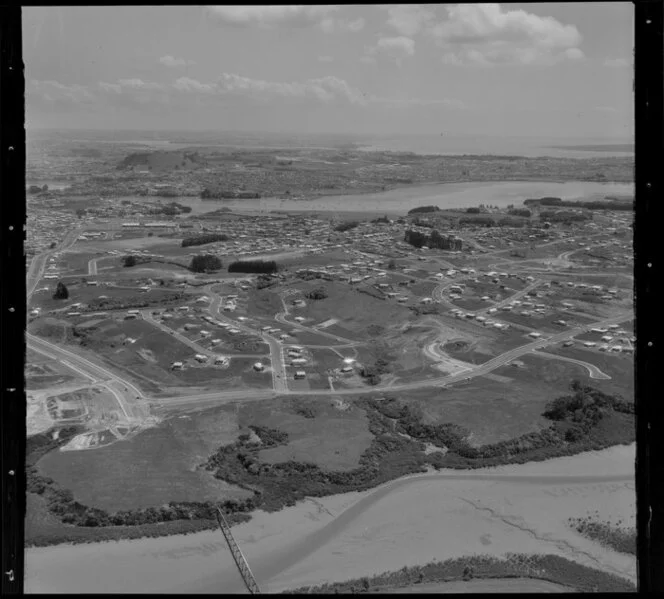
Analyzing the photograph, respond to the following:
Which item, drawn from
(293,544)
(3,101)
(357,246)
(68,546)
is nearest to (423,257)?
(357,246)

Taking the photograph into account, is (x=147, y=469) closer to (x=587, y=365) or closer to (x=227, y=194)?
(x=227, y=194)

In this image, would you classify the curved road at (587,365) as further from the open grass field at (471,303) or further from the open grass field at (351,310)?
the open grass field at (351,310)

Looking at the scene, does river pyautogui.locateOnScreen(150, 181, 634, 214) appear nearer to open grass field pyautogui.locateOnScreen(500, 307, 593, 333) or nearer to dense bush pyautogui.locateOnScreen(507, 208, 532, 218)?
dense bush pyautogui.locateOnScreen(507, 208, 532, 218)

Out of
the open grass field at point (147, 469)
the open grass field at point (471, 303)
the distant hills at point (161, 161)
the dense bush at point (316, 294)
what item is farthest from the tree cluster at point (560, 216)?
the open grass field at point (147, 469)

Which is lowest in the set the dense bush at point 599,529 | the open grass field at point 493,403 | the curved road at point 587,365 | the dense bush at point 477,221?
the dense bush at point 599,529

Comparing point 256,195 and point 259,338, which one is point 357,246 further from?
point 259,338
